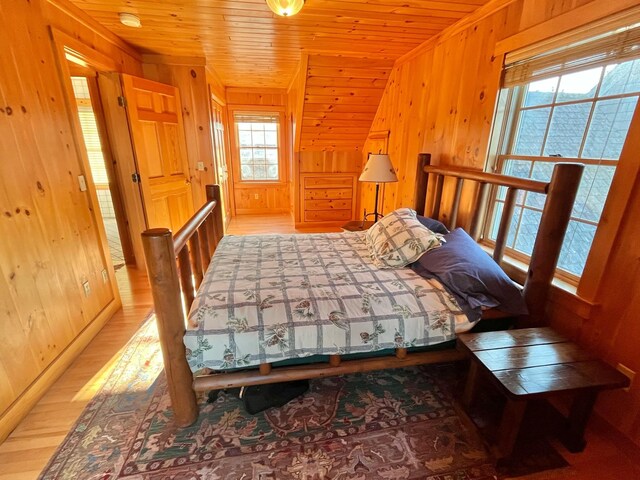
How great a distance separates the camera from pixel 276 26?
2.45 metres

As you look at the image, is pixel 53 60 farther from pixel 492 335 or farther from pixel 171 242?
pixel 492 335

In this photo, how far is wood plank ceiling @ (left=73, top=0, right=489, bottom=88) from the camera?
207 cm

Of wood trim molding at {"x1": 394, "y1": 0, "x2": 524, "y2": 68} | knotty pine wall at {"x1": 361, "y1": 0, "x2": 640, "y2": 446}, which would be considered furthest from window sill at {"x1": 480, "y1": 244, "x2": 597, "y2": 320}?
wood trim molding at {"x1": 394, "y1": 0, "x2": 524, "y2": 68}

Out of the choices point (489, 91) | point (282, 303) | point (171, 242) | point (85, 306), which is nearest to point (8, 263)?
point (85, 306)

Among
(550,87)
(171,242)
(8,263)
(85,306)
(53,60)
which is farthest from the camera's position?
(85,306)

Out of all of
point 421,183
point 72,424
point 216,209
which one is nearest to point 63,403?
point 72,424

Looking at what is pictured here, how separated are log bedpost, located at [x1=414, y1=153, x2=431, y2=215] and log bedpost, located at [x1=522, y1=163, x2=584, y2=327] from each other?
126 centimetres

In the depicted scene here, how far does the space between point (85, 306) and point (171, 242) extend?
149 cm

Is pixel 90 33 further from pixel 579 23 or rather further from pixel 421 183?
pixel 579 23

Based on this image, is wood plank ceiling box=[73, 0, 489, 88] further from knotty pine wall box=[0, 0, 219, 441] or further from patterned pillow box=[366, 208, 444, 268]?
patterned pillow box=[366, 208, 444, 268]

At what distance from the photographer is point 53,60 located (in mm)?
1961

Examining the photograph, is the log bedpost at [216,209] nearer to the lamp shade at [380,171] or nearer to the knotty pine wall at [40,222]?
the knotty pine wall at [40,222]

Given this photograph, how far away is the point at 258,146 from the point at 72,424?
5.13 meters

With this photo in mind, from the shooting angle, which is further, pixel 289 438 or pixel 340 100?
pixel 340 100
